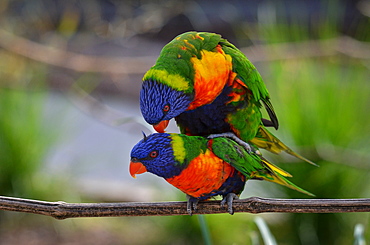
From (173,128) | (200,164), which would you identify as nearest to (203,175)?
(200,164)

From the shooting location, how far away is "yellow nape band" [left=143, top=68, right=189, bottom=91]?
2.89ft

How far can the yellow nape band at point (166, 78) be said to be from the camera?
2.89 ft

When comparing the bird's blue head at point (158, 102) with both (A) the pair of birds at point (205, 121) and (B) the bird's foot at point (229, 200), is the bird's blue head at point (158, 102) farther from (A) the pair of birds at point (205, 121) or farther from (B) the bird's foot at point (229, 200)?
(B) the bird's foot at point (229, 200)

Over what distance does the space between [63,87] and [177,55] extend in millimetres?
4545

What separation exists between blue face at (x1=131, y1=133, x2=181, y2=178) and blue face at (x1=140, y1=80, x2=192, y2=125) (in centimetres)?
4

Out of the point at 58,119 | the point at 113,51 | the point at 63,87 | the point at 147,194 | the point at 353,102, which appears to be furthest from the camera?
the point at 113,51

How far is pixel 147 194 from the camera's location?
3389 millimetres

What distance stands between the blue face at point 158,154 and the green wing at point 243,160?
0.31ft

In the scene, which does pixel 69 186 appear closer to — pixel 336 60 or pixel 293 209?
pixel 336 60

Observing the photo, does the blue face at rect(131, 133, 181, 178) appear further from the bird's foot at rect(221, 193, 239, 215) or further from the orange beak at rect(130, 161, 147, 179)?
the bird's foot at rect(221, 193, 239, 215)

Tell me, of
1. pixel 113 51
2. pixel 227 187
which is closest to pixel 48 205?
pixel 227 187

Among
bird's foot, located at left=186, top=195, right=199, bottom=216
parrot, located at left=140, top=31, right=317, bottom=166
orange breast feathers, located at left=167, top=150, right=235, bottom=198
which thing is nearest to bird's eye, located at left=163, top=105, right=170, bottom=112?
parrot, located at left=140, top=31, right=317, bottom=166

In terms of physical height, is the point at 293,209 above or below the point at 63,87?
above

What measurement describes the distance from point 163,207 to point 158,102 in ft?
0.77
